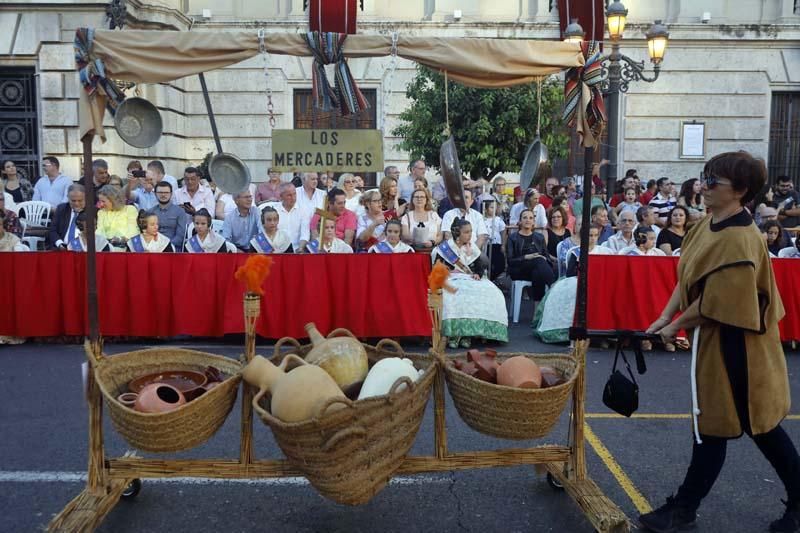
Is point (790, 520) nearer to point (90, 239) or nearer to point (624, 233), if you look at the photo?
point (90, 239)

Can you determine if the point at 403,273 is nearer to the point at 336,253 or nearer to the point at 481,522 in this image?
the point at 336,253

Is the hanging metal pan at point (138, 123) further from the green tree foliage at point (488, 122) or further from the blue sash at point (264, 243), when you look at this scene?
the green tree foliage at point (488, 122)

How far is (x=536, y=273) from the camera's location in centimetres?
955

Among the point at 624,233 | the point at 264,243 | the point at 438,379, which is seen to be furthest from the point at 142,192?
the point at 438,379

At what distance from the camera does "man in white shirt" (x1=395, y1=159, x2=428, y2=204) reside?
40.2 ft

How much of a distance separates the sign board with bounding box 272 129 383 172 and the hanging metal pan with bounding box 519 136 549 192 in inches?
67.1

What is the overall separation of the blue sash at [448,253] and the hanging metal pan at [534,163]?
2149 millimetres

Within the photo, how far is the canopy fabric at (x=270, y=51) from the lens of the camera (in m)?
3.93

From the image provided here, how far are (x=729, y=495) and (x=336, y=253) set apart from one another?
4.90m

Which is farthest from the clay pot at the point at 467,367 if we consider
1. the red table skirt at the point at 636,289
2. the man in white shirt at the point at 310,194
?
the man in white shirt at the point at 310,194

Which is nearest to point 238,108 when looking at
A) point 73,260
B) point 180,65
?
point 73,260

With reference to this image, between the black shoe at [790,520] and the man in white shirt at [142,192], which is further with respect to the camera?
the man in white shirt at [142,192]

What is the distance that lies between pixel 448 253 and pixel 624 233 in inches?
90.1

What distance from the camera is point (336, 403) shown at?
3.08 metres
